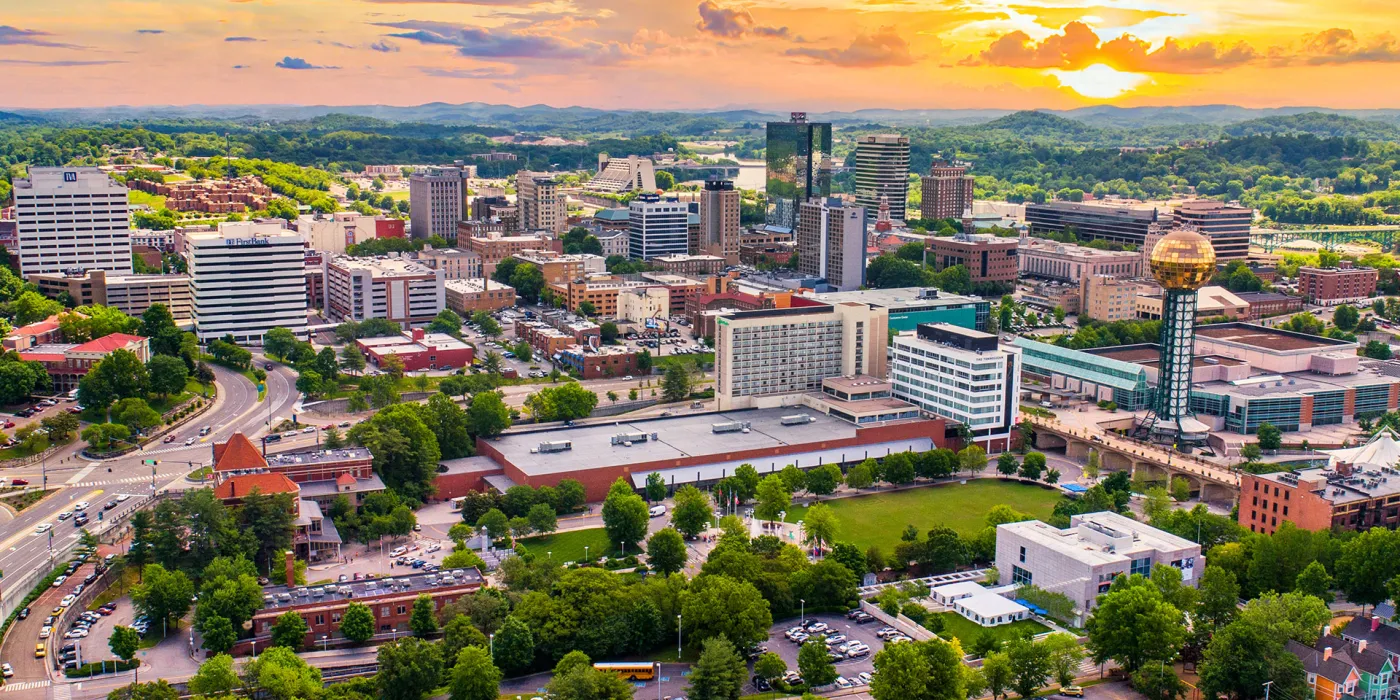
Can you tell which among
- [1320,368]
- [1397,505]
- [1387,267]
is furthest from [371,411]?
[1387,267]

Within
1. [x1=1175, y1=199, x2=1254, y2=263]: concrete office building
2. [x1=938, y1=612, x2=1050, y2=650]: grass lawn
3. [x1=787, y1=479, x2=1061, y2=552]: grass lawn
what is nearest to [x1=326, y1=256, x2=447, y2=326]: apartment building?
[x1=787, y1=479, x2=1061, y2=552]: grass lawn

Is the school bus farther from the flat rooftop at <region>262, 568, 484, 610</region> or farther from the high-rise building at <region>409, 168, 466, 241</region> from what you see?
the high-rise building at <region>409, 168, 466, 241</region>

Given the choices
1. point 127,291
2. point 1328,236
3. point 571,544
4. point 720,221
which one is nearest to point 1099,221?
point 1328,236

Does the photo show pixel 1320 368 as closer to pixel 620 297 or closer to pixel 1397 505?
pixel 1397 505

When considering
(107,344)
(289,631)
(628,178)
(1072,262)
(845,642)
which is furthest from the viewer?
(628,178)

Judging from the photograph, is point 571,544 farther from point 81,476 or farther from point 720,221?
point 720,221

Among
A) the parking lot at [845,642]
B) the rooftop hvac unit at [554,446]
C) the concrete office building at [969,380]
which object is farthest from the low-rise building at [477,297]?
the parking lot at [845,642]

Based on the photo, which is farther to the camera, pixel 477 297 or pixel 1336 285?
pixel 1336 285
